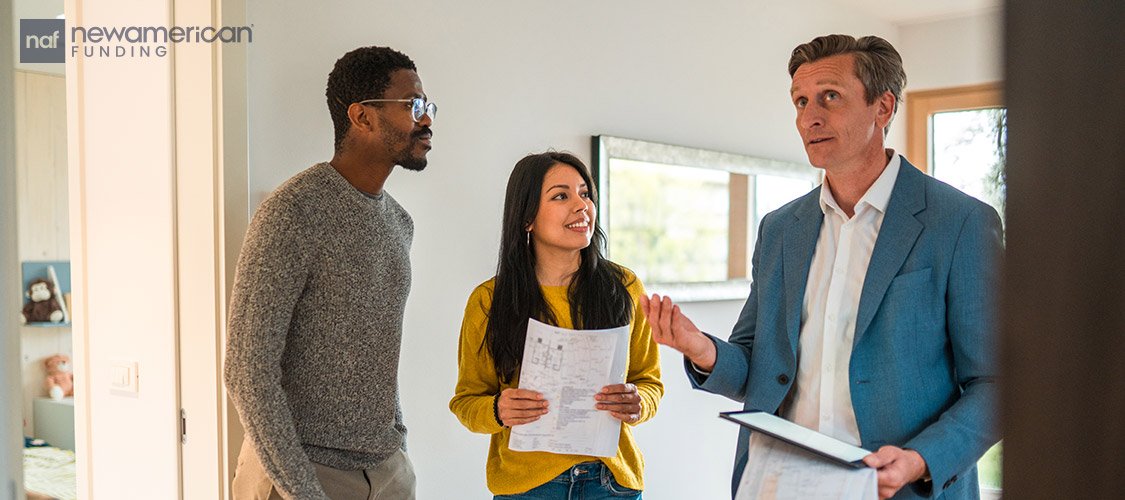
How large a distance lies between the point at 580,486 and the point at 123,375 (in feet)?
4.13

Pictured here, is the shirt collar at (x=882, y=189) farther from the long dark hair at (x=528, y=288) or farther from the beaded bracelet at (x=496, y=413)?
the beaded bracelet at (x=496, y=413)

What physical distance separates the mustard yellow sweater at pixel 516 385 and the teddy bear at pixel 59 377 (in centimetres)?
112

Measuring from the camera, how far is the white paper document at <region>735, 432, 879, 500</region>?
1043 mm

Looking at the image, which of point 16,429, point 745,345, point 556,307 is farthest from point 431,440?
point 16,429

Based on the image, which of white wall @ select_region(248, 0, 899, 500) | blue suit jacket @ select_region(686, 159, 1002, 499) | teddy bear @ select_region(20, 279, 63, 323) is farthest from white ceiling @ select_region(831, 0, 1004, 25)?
teddy bear @ select_region(20, 279, 63, 323)

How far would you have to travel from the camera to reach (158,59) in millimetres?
1958

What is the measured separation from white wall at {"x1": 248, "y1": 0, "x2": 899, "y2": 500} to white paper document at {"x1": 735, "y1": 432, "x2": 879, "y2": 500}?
1496 millimetres

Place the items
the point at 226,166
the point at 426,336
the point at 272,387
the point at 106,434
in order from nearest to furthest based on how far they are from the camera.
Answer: the point at 272,387 → the point at 226,166 → the point at 106,434 → the point at 426,336

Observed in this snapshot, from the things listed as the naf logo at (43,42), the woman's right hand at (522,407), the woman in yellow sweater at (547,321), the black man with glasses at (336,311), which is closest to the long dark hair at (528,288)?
the woman in yellow sweater at (547,321)

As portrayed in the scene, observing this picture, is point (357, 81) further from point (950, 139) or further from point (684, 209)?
point (950, 139)

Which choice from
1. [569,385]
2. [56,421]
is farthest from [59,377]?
[569,385]

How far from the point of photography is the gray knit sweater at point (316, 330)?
1.44 m

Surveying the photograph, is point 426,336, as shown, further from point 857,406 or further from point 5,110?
point 5,110

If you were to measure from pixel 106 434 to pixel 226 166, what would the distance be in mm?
837
